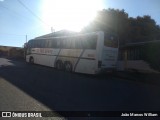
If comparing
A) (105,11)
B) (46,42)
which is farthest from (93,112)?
(105,11)

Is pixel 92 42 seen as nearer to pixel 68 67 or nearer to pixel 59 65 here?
pixel 68 67

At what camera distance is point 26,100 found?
8.74m

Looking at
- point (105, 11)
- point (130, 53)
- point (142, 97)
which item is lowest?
point (142, 97)

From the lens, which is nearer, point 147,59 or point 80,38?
point 80,38

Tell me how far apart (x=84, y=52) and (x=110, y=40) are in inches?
86.9

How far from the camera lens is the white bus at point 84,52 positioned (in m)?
17.9

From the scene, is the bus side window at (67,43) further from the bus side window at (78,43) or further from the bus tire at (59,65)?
the bus tire at (59,65)

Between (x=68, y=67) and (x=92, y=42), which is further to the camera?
(x=68, y=67)

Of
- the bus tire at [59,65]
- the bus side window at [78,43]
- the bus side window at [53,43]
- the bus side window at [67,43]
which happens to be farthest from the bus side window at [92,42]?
the bus side window at [53,43]

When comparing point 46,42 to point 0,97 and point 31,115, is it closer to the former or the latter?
point 0,97

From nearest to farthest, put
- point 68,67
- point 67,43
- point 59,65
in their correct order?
point 68,67
point 67,43
point 59,65

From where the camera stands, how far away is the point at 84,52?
63.0ft

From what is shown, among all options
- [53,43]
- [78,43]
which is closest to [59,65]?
[53,43]

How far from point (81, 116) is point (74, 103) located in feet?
5.19
